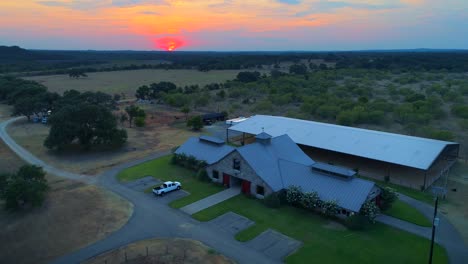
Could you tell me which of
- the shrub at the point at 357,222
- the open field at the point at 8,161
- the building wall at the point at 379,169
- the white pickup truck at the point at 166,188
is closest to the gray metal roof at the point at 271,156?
the shrub at the point at 357,222

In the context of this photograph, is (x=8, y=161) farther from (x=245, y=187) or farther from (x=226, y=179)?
(x=245, y=187)

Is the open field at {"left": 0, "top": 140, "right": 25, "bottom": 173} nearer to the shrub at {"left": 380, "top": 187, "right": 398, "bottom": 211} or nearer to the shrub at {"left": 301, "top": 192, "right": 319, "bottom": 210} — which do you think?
the shrub at {"left": 301, "top": 192, "right": 319, "bottom": 210}

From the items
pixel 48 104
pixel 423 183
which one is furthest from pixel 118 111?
pixel 423 183

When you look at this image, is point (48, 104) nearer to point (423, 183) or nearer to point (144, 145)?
point (144, 145)

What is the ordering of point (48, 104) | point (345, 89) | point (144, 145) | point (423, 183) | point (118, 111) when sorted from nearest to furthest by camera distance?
point (423, 183), point (144, 145), point (48, 104), point (118, 111), point (345, 89)

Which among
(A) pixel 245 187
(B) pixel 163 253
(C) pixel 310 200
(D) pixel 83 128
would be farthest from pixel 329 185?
(D) pixel 83 128

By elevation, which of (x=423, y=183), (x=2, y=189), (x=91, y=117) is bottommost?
(x=423, y=183)
